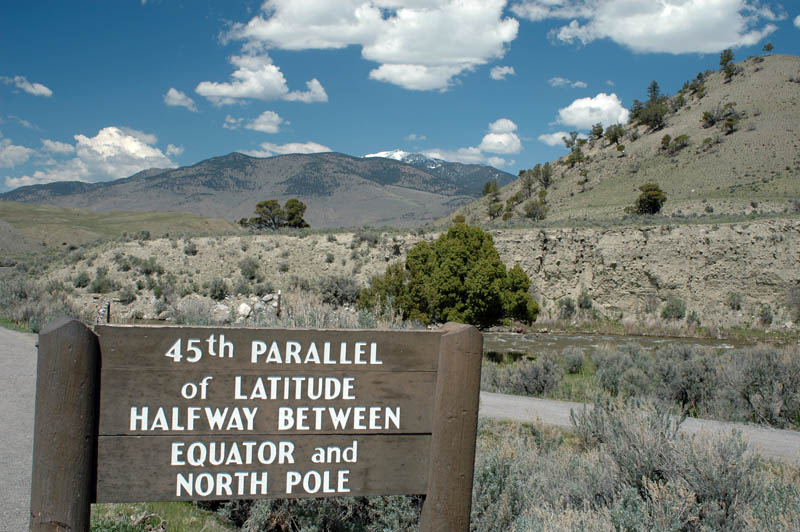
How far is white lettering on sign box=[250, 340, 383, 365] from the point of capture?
3029mm

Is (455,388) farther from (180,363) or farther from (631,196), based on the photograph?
(631,196)

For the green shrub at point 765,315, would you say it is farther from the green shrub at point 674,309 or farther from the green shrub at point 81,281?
the green shrub at point 81,281

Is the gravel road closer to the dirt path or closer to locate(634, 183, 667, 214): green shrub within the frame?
the dirt path

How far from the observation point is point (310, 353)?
308cm

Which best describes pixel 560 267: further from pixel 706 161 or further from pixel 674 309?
pixel 706 161

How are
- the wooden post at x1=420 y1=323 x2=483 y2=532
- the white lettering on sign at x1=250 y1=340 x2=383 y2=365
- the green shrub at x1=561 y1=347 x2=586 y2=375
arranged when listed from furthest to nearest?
the green shrub at x1=561 y1=347 x2=586 y2=375, the wooden post at x1=420 y1=323 x2=483 y2=532, the white lettering on sign at x1=250 y1=340 x2=383 y2=365

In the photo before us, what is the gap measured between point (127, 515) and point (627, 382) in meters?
10.5

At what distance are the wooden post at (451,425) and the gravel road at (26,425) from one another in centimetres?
300

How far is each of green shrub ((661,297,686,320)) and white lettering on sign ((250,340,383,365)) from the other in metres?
30.9

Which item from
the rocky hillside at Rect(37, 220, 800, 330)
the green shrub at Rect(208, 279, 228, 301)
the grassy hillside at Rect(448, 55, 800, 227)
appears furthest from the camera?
the grassy hillside at Rect(448, 55, 800, 227)

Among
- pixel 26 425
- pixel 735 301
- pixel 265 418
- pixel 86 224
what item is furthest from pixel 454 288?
pixel 86 224

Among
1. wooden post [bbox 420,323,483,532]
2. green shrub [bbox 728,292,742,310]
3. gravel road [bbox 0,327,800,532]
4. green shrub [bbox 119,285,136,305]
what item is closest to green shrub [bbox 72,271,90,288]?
green shrub [bbox 119,285,136,305]

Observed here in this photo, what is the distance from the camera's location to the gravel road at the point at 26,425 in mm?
5102

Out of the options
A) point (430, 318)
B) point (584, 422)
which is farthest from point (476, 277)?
point (584, 422)
